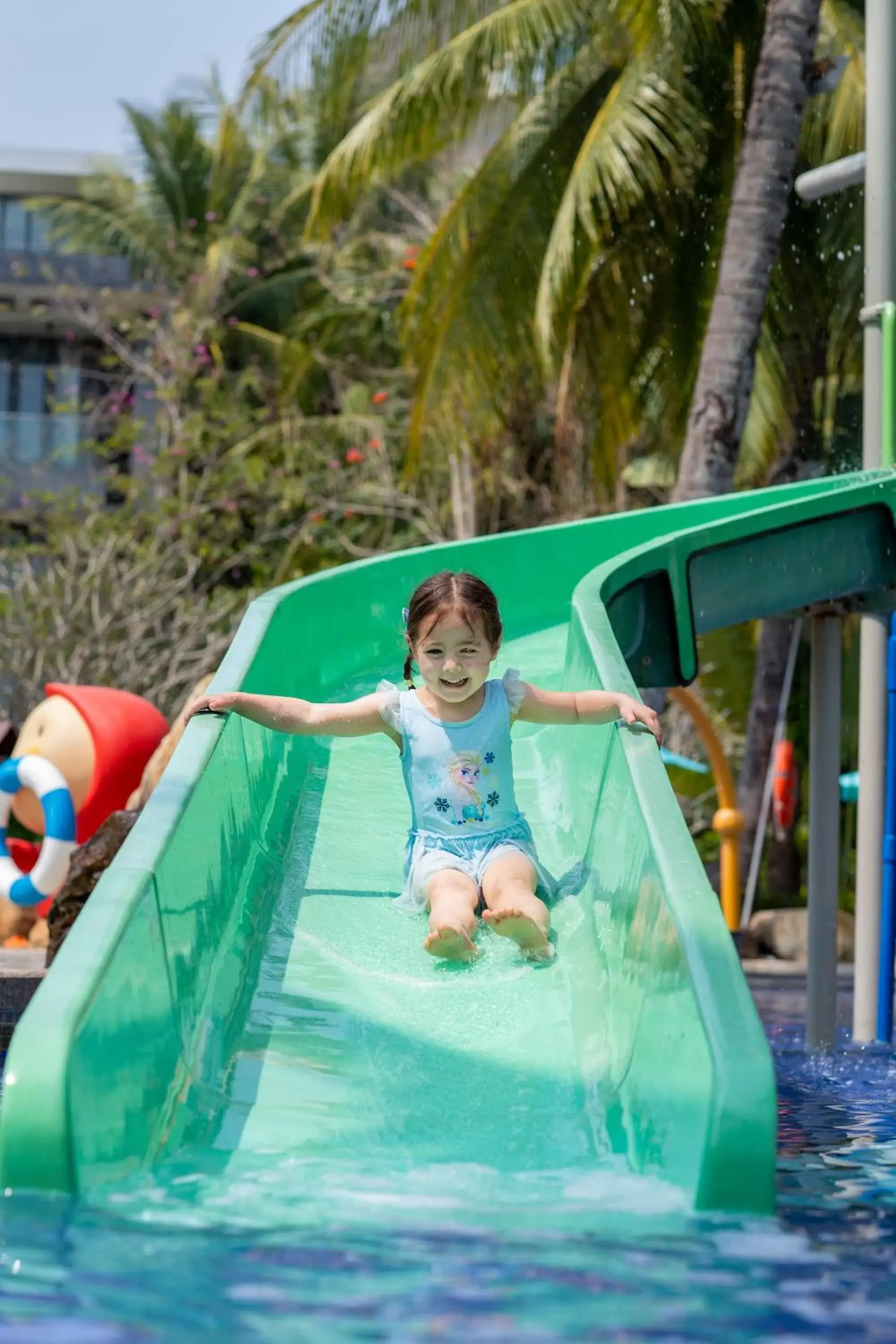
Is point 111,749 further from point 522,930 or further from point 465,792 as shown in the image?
point 522,930

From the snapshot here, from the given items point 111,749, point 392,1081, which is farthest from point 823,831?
point 392,1081

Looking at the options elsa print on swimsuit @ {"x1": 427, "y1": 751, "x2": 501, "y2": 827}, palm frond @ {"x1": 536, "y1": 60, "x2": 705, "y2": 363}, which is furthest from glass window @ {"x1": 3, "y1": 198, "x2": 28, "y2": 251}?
elsa print on swimsuit @ {"x1": 427, "y1": 751, "x2": 501, "y2": 827}

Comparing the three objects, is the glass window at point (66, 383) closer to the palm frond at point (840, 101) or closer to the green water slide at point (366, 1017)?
the palm frond at point (840, 101)

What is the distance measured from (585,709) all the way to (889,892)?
3.85m

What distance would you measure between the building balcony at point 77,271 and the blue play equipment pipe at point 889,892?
1665 centimetres

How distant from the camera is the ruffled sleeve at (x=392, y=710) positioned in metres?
4.66

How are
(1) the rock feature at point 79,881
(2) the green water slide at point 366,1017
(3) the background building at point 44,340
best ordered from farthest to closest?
(3) the background building at point 44,340 → (1) the rock feature at point 79,881 → (2) the green water slide at point 366,1017

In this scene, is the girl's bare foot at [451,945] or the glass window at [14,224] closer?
the girl's bare foot at [451,945]

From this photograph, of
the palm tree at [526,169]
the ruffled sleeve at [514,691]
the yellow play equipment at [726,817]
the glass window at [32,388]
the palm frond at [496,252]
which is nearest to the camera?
the ruffled sleeve at [514,691]

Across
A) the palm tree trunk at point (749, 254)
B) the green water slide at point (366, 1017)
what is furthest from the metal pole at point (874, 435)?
the green water slide at point (366, 1017)

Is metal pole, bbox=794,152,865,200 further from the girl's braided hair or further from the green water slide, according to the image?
the girl's braided hair

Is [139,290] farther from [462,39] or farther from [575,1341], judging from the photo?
[575,1341]

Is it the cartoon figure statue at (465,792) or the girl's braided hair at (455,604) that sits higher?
the girl's braided hair at (455,604)

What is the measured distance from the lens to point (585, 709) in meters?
4.36
